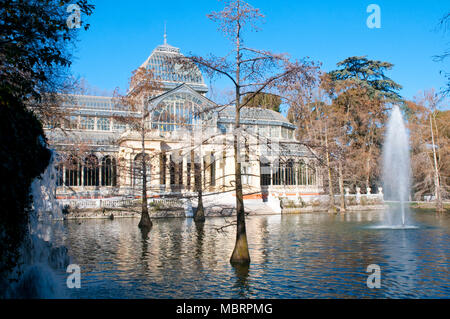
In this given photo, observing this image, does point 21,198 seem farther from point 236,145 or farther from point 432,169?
point 432,169

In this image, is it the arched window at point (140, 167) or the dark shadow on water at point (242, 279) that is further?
the arched window at point (140, 167)

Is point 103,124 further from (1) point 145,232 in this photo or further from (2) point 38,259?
(2) point 38,259

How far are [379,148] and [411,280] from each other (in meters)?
40.7

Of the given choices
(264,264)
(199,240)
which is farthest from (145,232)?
(264,264)

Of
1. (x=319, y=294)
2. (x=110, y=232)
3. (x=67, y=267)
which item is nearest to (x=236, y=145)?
(x=319, y=294)

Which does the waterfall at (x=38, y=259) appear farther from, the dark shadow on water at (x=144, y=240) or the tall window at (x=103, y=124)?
the tall window at (x=103, y=124)

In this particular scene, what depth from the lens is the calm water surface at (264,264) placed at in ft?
31.4

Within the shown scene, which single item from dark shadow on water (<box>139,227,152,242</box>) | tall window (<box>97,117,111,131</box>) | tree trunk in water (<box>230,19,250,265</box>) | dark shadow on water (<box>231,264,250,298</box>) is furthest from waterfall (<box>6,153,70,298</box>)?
tall window (<box>97,117,111,131</box>)

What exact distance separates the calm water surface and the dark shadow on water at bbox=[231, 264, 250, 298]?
0.02 meters

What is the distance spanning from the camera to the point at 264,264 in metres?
12.6

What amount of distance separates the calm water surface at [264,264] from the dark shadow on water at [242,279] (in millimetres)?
24

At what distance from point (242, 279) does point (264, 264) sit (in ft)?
6.81

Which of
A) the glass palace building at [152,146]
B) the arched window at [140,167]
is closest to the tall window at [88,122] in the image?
the glass palace building at [152,146]

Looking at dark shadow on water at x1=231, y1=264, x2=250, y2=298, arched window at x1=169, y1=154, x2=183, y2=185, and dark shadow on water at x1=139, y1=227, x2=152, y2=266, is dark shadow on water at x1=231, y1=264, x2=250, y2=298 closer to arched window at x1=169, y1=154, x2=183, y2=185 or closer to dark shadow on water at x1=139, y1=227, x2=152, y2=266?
dark shadow on water at x1=139, y1=227, x2=152, y2=266
